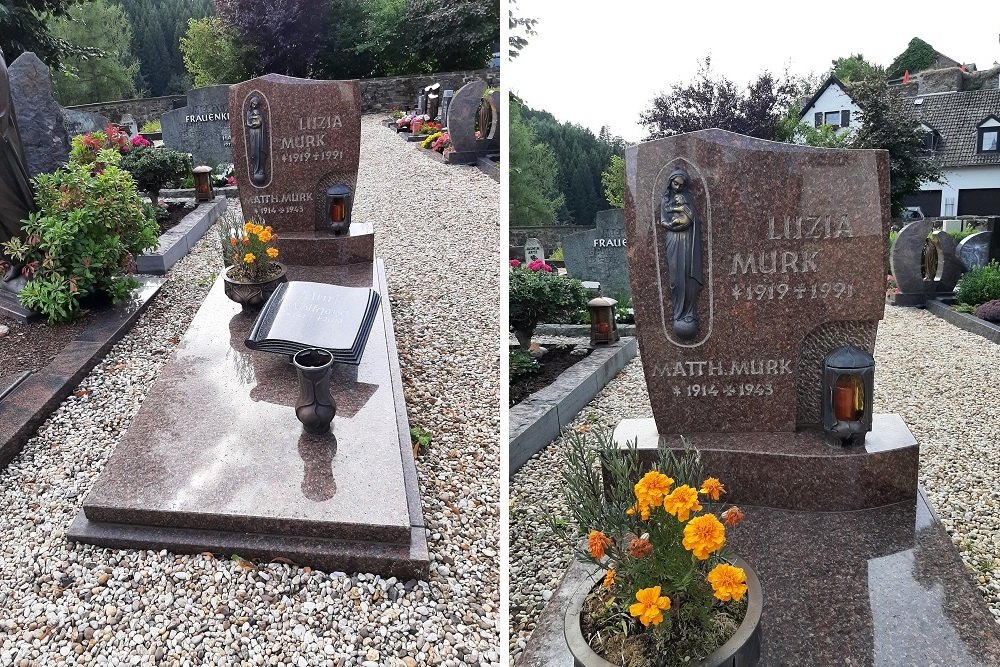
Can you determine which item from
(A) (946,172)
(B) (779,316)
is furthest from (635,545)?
(A) (946,172)

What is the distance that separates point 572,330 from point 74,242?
4.67m

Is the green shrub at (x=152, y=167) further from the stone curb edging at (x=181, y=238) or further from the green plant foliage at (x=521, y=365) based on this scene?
the green plant foliage at (x=521, y=365)

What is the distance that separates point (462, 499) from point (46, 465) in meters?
2.23

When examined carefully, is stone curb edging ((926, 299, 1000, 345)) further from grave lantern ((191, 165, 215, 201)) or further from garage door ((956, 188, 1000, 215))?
garage door ((956, 188, 1000, 215))

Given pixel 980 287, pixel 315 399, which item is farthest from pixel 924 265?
pixel 315 399

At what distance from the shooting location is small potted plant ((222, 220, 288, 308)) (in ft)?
19.1

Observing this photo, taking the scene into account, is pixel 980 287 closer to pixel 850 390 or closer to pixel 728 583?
pixel 850 390

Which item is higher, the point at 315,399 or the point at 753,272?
the point at 753,272

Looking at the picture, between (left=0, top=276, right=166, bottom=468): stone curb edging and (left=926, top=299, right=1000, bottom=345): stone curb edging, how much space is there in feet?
→ 28.8

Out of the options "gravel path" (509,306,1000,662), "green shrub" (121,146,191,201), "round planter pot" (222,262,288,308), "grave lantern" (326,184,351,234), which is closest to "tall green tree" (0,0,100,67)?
"green shrub" (121,146,191,201)

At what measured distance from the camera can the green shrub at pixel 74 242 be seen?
5789 millimetres

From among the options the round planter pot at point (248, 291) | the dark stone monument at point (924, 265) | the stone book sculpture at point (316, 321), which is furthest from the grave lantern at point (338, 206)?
the dark stone monument at point (924, 265)

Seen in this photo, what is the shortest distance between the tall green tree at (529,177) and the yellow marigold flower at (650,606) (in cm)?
1737

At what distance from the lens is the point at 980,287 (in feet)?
35.1
